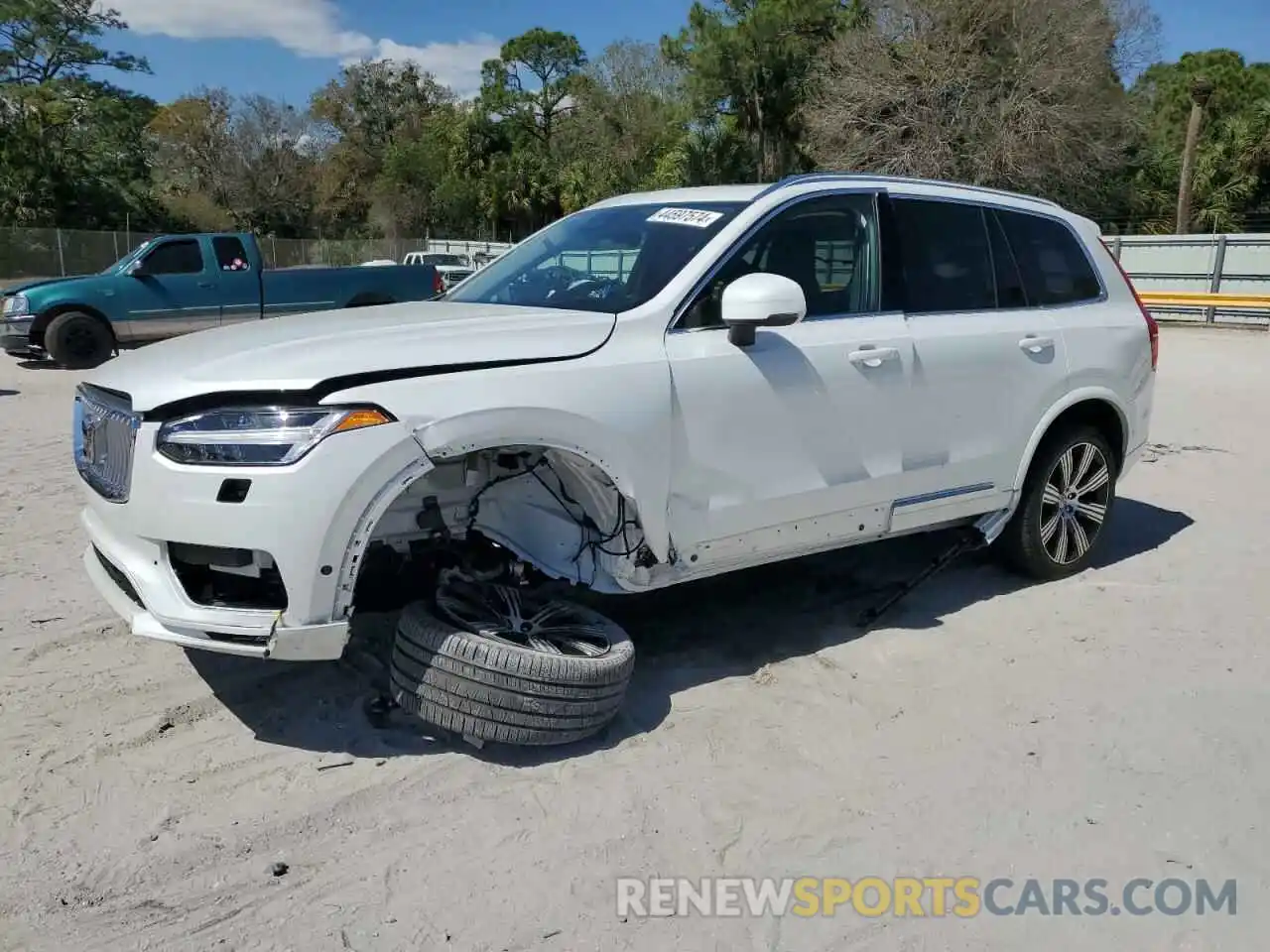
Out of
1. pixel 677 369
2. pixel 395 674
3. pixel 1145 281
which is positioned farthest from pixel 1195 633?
pixel 1145 281

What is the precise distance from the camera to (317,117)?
6184cm

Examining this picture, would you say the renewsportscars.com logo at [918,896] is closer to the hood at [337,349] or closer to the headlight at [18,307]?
the hood at [337,349]

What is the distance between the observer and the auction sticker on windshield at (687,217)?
411cm

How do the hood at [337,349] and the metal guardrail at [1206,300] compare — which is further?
the metal guardrail at [1206,300]

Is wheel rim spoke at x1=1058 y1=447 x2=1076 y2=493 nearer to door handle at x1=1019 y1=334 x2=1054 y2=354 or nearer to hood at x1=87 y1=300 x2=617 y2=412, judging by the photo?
door handle at x1=1019 y1=334 x2=1054 y2=354

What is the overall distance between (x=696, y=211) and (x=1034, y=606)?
8.34 ft

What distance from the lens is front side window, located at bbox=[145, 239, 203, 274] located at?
47.9 ft

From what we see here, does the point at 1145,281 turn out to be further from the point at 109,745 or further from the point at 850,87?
the point at 109,745

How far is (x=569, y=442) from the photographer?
3451 millimetres

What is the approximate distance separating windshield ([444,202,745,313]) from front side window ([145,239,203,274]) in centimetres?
1157

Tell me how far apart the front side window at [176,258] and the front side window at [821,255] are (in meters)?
12.8

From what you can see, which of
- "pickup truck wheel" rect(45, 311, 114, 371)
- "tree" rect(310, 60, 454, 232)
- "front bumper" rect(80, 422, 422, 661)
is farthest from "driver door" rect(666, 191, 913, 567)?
"tree" rect(310, 60, 454, 232)

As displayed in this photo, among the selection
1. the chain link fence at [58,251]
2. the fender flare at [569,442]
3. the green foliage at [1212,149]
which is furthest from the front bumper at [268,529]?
the green foliage at [1212,149]

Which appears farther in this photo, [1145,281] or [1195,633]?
[1145,281]
